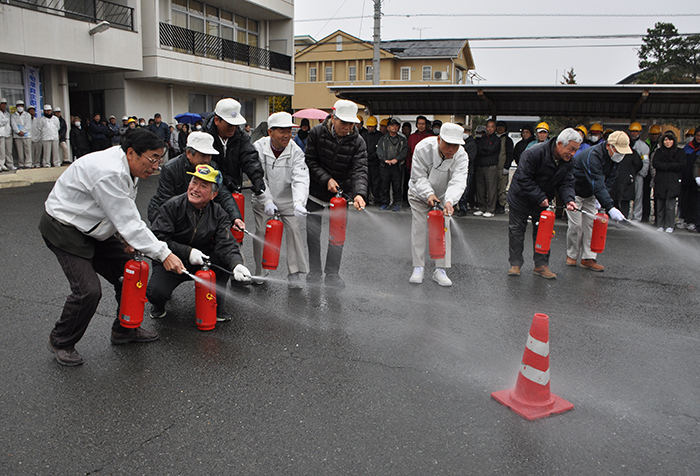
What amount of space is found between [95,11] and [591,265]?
18666 millimetres

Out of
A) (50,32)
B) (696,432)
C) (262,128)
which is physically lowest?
(696,432)

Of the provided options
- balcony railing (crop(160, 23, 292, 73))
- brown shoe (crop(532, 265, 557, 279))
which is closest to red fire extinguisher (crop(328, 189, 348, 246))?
brown shoe (crop(532, 265, 557, 279))

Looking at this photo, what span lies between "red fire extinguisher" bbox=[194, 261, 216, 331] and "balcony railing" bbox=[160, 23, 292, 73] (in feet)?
65.5

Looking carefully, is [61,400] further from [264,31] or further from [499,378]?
[264,31]

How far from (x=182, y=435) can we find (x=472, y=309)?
11.7 feet

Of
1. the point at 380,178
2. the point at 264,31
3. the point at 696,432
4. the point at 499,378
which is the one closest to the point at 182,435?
the point at 499,378

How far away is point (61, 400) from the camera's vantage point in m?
3.72

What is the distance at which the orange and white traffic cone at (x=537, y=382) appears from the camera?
3736mm

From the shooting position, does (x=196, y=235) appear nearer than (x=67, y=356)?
No

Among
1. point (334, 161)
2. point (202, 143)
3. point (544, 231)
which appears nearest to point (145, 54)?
point (334, 161)

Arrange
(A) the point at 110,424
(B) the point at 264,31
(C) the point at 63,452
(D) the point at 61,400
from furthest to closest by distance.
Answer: (B) the point at 264,31 → (D) the point at 61,400 → (A) the point at 110,424 → (C) the point at 63,452

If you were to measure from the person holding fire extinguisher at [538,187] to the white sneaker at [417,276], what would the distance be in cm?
135

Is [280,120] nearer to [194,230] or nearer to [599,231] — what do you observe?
[194,230]

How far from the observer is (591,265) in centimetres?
788
